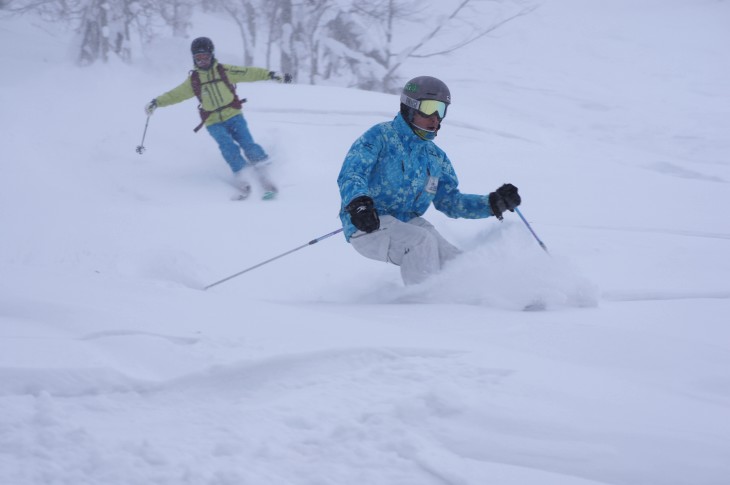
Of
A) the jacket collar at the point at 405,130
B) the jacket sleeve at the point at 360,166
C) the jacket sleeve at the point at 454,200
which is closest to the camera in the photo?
the jacket sleeve at the point at 360,166

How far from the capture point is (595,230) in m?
5.98

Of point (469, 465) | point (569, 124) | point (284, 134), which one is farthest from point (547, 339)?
point (569, 124)

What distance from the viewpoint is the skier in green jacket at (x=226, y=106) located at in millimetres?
7543

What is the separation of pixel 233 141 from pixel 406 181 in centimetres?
435

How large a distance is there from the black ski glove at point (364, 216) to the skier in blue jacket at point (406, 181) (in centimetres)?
18

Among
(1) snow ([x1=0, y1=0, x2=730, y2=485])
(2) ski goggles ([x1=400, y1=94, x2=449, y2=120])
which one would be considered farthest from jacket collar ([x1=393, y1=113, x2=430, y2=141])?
(1) snow ([x1=0, y1=0, x2=730, y2=485])

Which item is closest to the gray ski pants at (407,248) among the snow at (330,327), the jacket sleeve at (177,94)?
the snow at (330,327)

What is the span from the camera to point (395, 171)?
3908 mm

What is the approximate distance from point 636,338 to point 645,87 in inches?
686

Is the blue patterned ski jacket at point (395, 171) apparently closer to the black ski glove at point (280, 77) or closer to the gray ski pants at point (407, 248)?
the gray ski pants at point (407, 248)

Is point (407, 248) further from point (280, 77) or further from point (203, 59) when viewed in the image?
point (203, 59)

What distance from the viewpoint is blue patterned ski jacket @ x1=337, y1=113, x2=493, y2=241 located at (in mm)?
3783

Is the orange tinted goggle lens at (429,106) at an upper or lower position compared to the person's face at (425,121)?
upper

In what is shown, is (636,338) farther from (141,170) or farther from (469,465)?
(141,170)
